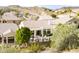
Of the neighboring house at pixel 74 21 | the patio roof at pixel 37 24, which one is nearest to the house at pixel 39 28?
the patio roof at pixel 37 24

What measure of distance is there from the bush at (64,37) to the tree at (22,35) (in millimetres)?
213

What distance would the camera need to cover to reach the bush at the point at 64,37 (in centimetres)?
179

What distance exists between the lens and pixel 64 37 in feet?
5.88

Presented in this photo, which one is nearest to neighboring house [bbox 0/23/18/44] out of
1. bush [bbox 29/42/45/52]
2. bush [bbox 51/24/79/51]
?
bush [bbox 29/42/45/52]

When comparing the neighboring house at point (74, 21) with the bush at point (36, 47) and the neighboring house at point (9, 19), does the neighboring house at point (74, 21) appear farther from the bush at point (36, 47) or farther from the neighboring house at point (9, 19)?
the neighboring house at point (9, 19)

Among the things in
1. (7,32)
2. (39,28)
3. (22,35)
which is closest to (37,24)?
(39,28)

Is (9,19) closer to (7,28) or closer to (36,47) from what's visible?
(7,28)

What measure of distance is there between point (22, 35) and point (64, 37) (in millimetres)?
357

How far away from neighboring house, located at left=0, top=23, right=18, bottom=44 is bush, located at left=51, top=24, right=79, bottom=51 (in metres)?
0.34

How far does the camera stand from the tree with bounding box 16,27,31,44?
1.78 m

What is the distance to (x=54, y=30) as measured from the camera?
1791mm

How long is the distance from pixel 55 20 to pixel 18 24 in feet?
1.04
